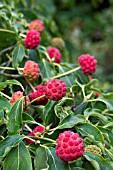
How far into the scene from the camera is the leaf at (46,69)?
128 cm

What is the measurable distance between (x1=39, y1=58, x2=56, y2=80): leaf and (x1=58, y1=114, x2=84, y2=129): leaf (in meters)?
0.28

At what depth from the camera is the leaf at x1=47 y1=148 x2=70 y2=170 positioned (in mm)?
922

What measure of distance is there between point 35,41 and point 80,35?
3019 mm

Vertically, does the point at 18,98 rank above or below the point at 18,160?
above

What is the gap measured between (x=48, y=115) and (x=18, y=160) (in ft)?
0.50

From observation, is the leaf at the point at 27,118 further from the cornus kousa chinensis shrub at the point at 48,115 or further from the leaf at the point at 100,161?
the leaf at the point at 100,161

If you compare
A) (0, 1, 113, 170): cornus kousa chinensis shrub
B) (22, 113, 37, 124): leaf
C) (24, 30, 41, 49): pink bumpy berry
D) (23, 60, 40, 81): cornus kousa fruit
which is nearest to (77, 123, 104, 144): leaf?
(0, 1, 113, 170): cornus kousa chinensis shrub

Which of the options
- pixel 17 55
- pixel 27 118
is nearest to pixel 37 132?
pixel 27 118

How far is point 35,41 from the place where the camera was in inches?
49.4

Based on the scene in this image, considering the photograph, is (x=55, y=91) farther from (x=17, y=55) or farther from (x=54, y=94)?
(x=17, y=55)

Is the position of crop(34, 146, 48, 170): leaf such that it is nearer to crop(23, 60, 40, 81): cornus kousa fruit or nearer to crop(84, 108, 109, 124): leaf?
crop(84, 108, 109, 124): leaf

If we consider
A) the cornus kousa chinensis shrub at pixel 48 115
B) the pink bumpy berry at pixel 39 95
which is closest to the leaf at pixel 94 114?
the cornus kousa chinensis shrub at pixel 48 115

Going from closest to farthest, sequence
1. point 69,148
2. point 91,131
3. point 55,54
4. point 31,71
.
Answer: point 69,148 < point 91,131 < point 31,71 < point 55,54

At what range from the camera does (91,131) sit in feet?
3.28
